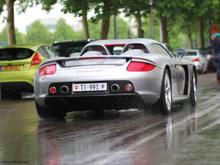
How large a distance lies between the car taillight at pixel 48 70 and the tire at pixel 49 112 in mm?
599

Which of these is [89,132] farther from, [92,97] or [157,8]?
[157,8]

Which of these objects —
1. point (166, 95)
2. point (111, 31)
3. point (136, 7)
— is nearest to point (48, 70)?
point (166, 95)

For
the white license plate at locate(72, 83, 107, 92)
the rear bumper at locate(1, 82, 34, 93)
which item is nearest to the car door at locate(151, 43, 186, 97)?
the white license plate at locate(72, 83, 107, 92)

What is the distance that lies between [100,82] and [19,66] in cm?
669

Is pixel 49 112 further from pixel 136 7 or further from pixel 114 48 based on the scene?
pixel 136 7

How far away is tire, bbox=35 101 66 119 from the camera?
34.3ft

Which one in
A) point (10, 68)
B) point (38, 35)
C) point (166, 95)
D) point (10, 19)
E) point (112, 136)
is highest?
point (10, 19)

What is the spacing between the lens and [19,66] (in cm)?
1602

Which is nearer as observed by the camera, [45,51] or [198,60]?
[45,51]

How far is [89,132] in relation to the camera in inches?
332

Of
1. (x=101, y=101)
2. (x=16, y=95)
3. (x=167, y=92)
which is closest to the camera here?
(x=101, y=101)

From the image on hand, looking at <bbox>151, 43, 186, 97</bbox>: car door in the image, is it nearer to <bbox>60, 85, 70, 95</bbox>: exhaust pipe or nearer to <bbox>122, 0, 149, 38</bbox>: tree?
<bbox>60, 85, 70, 95</bbox>: exhaust pipe

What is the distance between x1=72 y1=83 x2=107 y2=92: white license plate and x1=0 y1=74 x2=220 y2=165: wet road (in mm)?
487

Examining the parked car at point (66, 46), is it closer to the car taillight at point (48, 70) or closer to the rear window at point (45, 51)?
the rear window at point (45, 51)
